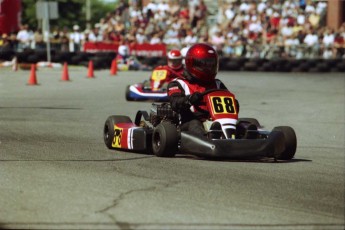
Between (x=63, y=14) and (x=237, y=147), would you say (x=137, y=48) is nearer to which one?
(x=237, y=147)

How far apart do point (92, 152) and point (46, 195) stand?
3.01 meters

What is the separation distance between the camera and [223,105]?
8953mm

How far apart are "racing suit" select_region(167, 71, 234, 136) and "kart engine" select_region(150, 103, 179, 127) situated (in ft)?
0.32

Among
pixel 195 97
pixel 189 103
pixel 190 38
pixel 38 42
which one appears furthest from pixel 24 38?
pixel 195 97

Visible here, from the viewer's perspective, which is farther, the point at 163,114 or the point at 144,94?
the point at 144,94

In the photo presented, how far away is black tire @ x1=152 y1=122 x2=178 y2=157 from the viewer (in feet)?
28.4

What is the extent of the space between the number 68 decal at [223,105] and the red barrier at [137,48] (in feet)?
80.7

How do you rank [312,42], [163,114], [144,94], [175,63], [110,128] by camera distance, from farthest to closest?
1. [312,42]
2. [144,94]
3. [175,63]
4. [110,128]
5. [163,114]

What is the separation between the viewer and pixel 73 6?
6712 cm

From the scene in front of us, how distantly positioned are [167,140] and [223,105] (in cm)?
70

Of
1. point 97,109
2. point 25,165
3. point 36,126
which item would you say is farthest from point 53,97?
point 25,165

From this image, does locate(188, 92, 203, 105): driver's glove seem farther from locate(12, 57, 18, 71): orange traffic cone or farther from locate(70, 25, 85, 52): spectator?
locate(70, 25, 85, 52): spectator

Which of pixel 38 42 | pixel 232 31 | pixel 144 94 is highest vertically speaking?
pixel 144 94

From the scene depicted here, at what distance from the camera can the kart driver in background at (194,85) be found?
29.8 feet
